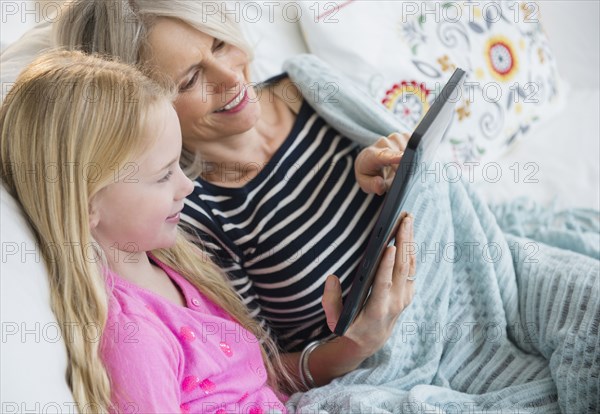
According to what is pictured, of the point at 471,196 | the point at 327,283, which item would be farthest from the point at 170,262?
the point at 471,196

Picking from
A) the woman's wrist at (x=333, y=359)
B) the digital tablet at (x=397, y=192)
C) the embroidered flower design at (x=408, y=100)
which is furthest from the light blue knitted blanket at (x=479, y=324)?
the embroidered flower design at (x=408, y=100)

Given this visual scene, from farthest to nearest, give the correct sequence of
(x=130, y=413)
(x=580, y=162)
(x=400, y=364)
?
(x=580, y=162), (x=400, y=364), (x=130, y=413)

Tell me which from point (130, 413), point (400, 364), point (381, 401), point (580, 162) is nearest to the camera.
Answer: point (130, 413)

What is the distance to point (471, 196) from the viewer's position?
1217 millimetres

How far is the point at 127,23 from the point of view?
1037 mm

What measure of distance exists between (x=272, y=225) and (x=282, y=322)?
0.15 meters

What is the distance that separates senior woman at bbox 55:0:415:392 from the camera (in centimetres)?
104

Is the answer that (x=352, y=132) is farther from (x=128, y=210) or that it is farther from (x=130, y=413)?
(x=130, y=413)

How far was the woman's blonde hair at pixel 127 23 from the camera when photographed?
104cm

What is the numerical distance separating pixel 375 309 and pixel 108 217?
36cm

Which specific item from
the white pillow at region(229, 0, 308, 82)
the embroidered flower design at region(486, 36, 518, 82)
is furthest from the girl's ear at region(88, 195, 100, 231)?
the embroidered flower design at region(486, 36, 518, 82)

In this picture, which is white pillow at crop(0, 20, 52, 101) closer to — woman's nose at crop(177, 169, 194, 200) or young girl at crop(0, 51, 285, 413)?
young girl at crop(0, 51, 285, 413)

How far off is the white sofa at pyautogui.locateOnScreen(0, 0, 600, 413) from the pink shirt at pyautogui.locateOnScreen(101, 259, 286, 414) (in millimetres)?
65

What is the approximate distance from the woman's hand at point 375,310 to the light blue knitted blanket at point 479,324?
3 cm
